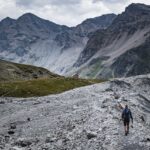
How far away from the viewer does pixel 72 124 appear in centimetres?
4959

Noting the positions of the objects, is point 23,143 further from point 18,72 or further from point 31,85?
point 18,72

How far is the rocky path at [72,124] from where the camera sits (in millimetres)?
43156

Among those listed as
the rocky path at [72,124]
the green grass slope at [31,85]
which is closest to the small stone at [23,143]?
the rocky path at [72,124]

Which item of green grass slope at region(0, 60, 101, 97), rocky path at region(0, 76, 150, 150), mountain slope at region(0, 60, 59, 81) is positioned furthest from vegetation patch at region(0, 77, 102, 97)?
mountain slope at region(0, 60, 59, 81)

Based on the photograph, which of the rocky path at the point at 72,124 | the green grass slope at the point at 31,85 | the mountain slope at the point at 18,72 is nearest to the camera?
the rocky path at the point at 72,124

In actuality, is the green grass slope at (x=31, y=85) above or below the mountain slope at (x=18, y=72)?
below

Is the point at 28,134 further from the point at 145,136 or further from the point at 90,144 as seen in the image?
the point at 145,136

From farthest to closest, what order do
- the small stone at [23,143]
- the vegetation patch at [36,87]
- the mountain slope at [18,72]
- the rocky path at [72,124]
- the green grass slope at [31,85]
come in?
the mountain slope at [18,72] < the green grass slope at [31,85] < the vegetation patch at [36,87] < the small stone at [23,143] < the rocky path at [72,124]

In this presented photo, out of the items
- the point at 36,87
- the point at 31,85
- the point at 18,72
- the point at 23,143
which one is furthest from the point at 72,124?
the point at 18,72

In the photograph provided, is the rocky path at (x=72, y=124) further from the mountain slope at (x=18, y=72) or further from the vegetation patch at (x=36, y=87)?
the mountain slope at (x=18, y=72)

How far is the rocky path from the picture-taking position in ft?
142

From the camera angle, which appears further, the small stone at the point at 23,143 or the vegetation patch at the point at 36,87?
the vegetation patch at the point at 36,87

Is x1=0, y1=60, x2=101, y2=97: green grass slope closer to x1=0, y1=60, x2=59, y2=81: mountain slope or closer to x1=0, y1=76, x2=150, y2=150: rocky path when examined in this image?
x1=0, y1=60, x2=59, y2=81: mountain slope

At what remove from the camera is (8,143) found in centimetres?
4594
